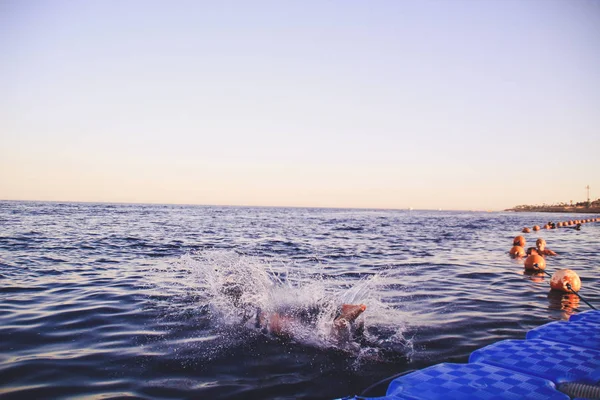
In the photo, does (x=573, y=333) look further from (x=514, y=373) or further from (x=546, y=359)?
(x=514, y=373)

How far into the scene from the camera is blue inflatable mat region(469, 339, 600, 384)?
4430mm

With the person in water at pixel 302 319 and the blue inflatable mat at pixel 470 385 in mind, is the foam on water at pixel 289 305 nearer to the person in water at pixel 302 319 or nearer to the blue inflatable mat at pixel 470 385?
the person in water at pixel 302 319

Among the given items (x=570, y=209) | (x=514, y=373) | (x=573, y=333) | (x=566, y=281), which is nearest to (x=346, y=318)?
(x=514, y=373)

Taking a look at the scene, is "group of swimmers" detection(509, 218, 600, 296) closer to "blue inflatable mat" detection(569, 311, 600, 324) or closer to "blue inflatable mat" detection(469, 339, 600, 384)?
"blue inflatable mat" detection(569, 311, 600, 324)

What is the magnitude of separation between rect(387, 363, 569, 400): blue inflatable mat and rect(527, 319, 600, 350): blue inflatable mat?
190 centimetres

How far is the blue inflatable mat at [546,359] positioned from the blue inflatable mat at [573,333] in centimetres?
29

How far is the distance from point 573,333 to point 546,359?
160cm

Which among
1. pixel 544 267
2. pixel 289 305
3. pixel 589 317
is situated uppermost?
pixel 289 305

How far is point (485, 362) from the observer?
4902 mm

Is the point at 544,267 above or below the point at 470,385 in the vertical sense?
below

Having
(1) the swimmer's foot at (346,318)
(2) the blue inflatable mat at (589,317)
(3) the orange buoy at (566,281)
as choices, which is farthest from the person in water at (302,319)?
(3) the orange buoy at (566,281)

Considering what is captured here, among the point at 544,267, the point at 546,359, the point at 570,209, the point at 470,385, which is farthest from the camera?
the point at 570,209

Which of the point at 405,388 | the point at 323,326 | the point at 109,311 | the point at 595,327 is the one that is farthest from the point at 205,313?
the point at 595,327

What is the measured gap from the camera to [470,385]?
413cm
